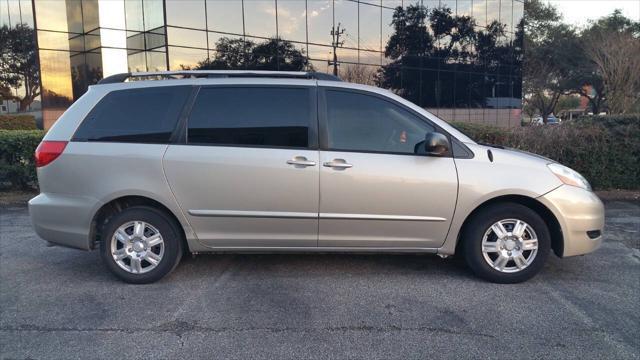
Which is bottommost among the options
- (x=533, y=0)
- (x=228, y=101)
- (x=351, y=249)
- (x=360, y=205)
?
(x=351, y=249)

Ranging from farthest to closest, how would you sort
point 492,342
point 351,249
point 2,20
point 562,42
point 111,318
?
point 562,42 → point 2,20 → point 351,249 → point 111,318 → point 492,342

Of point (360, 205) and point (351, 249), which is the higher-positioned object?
point (360, 205)

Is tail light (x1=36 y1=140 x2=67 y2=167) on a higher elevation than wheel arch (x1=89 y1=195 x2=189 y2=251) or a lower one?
higher

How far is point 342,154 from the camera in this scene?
4012 mm

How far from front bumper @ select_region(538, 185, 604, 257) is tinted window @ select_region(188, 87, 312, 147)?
2.27 meters

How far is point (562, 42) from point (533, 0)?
15.6 feet

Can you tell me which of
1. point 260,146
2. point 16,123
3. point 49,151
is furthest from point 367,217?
point 16,123

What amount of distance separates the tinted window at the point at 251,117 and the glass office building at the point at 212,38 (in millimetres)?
17511

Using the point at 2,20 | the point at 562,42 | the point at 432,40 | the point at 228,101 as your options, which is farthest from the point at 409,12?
the point at 228,101

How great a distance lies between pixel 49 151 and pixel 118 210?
2.62 ft

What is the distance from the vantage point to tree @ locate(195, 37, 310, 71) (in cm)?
2131

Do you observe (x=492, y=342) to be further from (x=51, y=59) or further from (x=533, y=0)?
(x=533, y=0)

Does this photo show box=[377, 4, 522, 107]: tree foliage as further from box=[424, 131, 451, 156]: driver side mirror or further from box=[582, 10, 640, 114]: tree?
box=[424, 131, 451, 156]: driver side mirror

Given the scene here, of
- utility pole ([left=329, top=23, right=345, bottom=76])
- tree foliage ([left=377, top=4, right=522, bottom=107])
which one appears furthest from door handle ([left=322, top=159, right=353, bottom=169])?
tree foliage ([left=377, top=4, right=522, bottom=107])
